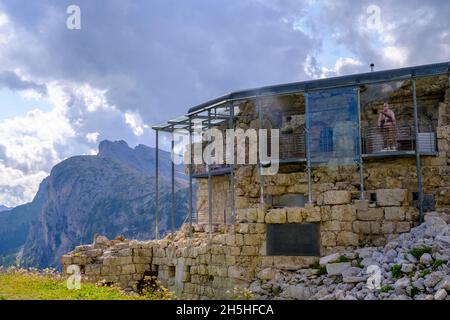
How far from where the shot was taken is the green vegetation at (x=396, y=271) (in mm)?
11323

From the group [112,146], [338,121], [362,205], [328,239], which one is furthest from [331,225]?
[112,146]

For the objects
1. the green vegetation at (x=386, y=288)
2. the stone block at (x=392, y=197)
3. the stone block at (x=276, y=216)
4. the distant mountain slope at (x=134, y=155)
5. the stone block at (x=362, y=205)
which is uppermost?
the distant mountain slope at (x=134, y=155)

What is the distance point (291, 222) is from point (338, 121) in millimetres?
4554

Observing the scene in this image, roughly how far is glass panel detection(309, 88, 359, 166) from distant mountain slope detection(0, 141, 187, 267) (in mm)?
68725

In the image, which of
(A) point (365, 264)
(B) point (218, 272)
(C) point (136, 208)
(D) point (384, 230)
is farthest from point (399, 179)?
(C) point (136, 208)

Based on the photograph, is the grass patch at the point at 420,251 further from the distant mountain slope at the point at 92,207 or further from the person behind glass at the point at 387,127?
the distant mountain slope at the point at 92,207

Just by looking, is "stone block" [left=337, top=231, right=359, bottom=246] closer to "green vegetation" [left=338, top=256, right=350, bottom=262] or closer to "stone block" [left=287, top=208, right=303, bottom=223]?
"green vegetation" [left=338, top=256, right=350, bottom=262]

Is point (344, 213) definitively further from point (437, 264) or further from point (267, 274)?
point (437, 264)

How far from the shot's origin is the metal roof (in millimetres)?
15617

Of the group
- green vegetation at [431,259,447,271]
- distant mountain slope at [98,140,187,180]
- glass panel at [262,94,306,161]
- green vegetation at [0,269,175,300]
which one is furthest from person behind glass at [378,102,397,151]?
distant mountain slope at [98,140,187,180]

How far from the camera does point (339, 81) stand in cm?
1680

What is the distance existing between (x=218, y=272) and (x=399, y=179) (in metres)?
6.52

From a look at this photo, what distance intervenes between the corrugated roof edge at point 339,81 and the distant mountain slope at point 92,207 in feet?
225

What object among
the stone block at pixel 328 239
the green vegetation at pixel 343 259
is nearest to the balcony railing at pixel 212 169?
the stone block at pixel 328 239
